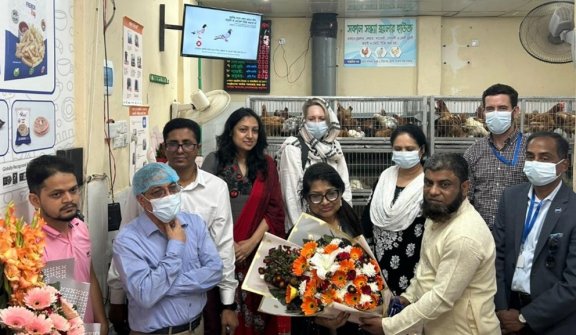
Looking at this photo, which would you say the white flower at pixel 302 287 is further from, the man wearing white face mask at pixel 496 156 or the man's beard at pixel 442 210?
the man wearing white face mask at pixel 496 156

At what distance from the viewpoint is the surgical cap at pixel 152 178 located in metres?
1.99

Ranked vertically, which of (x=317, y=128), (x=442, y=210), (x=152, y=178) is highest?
(x=317, y=128)

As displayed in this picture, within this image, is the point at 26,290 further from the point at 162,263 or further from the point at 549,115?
the point at 549,115

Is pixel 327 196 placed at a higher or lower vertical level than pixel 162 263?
higher

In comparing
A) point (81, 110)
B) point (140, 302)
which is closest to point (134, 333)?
point (140, 302)

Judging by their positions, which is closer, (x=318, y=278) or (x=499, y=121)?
(x=318, y=278)

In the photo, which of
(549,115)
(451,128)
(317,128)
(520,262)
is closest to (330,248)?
(520,262)

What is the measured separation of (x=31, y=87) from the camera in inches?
75.7

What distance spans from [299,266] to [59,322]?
34.4 inches

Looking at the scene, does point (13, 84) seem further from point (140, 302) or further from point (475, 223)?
point (475, 223)

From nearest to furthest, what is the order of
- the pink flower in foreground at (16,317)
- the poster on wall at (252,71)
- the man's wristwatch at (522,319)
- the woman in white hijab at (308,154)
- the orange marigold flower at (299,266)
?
1. the pink flower in foreground at (16,317)
2. the orange marigold flower at (299,266)
3. the man's wristwatch at (522,319)
4. the woman in white hijab at (308,154)
5. the poster on wall at (252,71)

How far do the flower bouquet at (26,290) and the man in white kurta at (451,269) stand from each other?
1.14 metres

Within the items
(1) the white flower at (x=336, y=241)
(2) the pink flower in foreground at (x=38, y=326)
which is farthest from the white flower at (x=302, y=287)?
(2) the pink flower in foreground at (x=38, y=326)

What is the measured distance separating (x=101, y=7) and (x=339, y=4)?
13.6 ft
